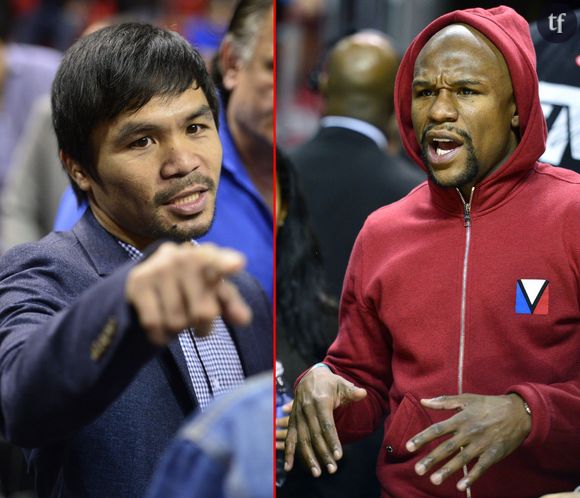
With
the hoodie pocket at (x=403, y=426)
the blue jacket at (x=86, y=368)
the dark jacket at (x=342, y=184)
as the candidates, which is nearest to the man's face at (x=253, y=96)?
the dark jacket at (x=342, y=184)

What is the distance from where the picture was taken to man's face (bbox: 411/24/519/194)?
171 cm

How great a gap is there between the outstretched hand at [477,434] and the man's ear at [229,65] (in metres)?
1.28

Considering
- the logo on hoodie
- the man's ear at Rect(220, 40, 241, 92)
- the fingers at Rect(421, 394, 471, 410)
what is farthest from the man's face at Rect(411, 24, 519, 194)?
the man's ear at Rect(220, 40, 241, 92)

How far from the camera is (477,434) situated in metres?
1.64

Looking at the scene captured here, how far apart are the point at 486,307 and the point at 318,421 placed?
34 cm

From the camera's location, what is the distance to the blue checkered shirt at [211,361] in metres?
1.91

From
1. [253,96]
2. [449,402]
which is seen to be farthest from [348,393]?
[253,96]

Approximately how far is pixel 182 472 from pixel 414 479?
0.55 metres

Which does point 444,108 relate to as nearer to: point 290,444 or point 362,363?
point 362,363

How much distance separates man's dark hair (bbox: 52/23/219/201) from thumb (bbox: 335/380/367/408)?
52cm

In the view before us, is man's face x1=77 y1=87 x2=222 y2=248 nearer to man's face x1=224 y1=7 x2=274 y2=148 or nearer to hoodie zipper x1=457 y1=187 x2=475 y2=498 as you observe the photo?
hoodie zipper x1=457 y1=187 x2=475 y2=498

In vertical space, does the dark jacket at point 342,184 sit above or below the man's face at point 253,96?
below

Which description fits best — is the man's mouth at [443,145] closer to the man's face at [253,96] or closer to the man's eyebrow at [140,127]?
the man's eyebrow at [140,127]

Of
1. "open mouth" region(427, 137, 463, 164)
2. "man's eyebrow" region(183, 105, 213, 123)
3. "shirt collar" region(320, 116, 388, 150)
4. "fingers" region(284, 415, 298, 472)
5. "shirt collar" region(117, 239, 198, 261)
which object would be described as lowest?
"fingers" region(284, 415, 298, 472)
